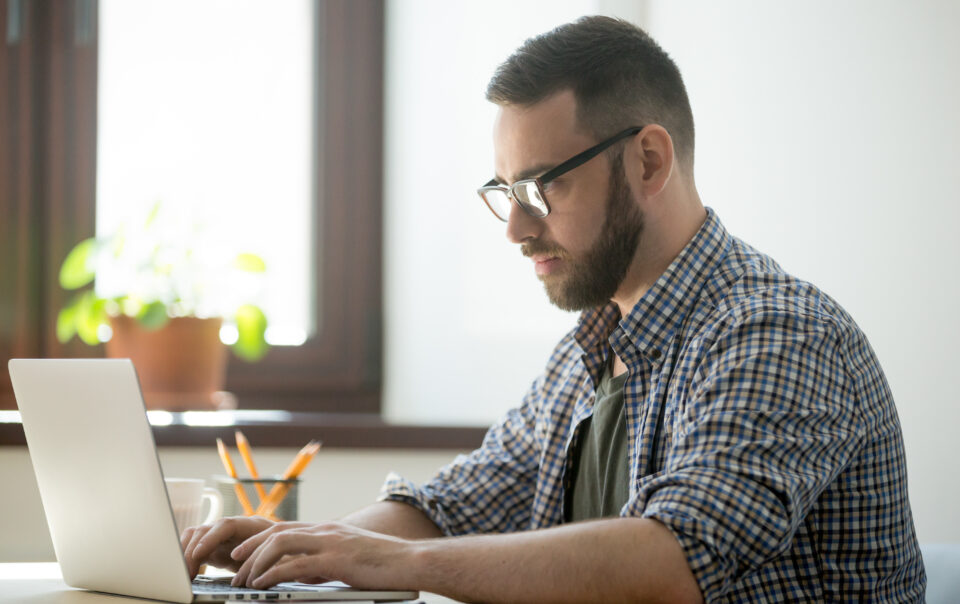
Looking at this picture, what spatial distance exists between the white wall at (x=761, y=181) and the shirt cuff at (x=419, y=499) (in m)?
0.68

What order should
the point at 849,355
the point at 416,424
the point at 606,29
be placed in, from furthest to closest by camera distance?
the point at 416,424, the point at 606,29, the point at 849,355

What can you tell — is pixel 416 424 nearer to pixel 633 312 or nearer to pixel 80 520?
pixel 633 312

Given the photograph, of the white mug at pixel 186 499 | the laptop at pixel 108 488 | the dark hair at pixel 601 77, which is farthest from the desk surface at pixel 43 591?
the dark hair at pixel 601 77

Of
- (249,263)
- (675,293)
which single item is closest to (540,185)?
(675,293)

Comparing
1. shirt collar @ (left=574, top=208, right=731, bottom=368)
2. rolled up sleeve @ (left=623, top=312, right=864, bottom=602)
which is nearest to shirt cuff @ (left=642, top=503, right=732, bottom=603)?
rolled up sleeve @ (left=623, top=312, right=864, bottom=602)

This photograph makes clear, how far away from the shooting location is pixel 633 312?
128 centimetres

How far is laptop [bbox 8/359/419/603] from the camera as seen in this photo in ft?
3.10

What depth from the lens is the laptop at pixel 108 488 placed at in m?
0.95

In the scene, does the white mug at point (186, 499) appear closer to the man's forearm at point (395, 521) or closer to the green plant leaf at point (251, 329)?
the man's forearm at point (395, 521)

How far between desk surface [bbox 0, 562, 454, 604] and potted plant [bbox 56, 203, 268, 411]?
3.01 feet

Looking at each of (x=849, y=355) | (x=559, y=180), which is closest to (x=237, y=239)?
(x=559, y=180)

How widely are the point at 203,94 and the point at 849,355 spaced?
5.54 feet

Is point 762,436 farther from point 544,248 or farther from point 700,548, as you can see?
point 544,248

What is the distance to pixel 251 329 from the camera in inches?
88.7
